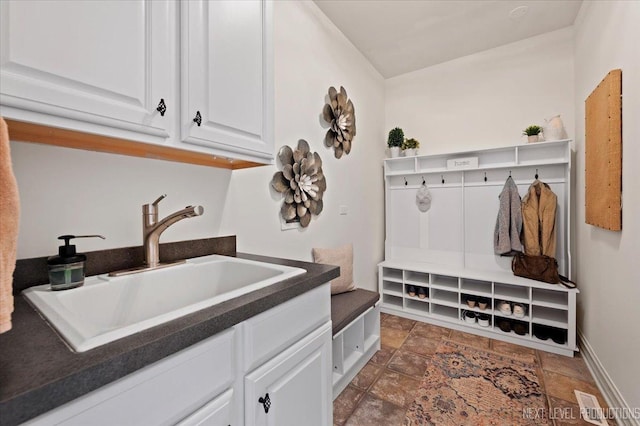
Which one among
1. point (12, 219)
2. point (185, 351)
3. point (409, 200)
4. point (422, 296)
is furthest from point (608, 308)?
point (12, 219)

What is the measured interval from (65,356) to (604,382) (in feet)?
8.81

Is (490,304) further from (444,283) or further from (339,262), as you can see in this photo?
(339,262)

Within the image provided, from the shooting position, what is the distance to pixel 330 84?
95.1 inches

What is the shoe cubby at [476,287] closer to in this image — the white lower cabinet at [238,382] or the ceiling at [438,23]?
the white lower cabinet at [238,382]

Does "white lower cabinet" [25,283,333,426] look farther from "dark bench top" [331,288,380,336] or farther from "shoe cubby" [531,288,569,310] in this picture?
"shoe cubby" [531,288,569,310]

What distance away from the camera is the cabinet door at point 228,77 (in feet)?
3.27

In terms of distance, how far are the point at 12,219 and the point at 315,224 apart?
1833 millimetres

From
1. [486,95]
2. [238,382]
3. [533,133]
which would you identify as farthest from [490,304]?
[238,382]

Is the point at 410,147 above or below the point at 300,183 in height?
above

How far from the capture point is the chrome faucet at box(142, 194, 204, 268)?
112 cm

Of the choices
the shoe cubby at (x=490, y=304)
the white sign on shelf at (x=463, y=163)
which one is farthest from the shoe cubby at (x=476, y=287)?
the white sign on shelf at (x=463, y=163)

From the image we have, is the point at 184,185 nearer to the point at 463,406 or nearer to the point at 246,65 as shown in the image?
the point at 246,65

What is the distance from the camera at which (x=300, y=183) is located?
6.57ft

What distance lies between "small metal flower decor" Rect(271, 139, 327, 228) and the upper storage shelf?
137cm
